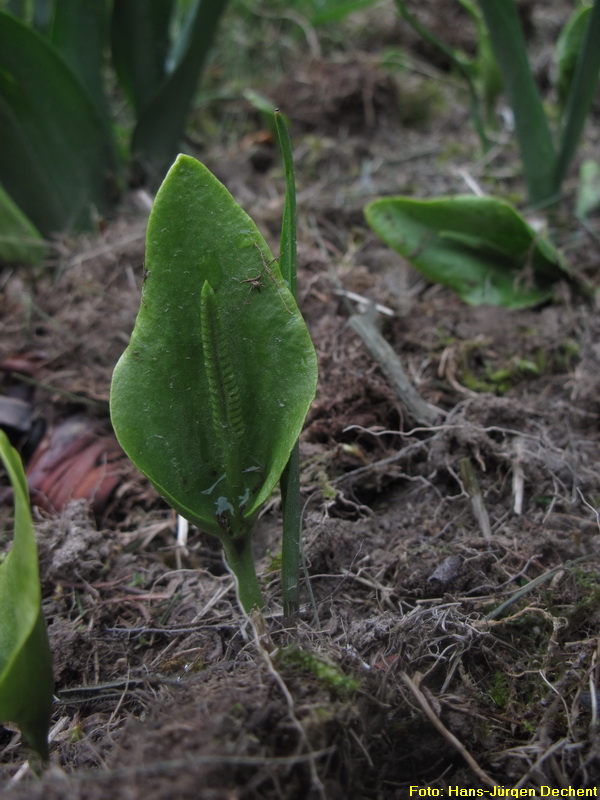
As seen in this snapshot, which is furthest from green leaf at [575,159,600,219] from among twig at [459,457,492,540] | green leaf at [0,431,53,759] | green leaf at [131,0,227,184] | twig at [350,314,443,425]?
green leaf at [0,431,53,759]

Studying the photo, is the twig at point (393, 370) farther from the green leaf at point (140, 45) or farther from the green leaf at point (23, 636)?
the green leaf at point (140, 45)

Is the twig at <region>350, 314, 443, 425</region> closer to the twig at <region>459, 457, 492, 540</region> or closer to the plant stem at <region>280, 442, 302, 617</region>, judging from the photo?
the twig at <region>459, 457, 492, 540</region>

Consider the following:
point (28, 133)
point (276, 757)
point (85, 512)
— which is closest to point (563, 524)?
point (276, 757)

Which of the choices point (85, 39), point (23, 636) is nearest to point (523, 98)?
point (85, 39)

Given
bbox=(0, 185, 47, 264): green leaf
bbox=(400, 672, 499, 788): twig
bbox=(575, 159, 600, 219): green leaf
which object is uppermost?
bbox=(0, 185, 47, 264): green leaf

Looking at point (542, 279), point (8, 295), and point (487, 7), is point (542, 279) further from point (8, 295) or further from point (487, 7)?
point (8, 295)

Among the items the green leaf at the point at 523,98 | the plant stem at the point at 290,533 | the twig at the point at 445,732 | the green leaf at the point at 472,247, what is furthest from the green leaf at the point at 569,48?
the twig at the point at 445,732
